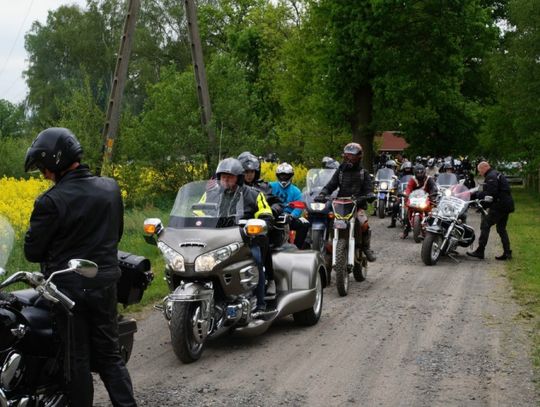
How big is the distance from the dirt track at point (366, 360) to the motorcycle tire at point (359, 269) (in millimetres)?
831

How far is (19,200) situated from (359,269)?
5998 mm

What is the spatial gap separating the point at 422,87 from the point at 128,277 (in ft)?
94.7

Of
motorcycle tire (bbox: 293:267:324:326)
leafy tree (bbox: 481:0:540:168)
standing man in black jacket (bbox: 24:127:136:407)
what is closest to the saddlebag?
standing man in black jacket (bbox: 24:127:136:407)

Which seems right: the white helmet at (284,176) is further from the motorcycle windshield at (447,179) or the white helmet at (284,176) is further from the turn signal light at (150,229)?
the motorcycle windshield at (447,179)

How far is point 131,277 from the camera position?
576 cm

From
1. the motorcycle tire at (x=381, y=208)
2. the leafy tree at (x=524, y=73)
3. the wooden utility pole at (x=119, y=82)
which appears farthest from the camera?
the leafy tree at (x=524, y=73)

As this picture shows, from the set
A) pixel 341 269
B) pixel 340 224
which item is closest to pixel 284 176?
pixel 340 224

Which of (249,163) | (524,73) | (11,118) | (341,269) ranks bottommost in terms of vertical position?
(341,269)

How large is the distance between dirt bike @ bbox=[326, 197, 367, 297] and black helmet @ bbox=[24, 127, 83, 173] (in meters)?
6.33

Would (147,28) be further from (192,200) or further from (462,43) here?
(192,200)

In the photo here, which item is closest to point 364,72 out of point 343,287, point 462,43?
point 462,43

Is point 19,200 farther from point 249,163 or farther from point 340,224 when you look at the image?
point 340,224

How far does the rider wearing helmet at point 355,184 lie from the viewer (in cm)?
1134

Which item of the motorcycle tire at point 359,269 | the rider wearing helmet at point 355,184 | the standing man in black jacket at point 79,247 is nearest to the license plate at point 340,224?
the rider wearing helmet at point 355,184
